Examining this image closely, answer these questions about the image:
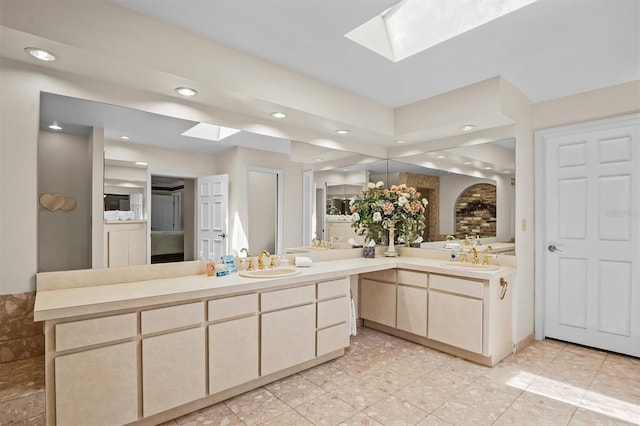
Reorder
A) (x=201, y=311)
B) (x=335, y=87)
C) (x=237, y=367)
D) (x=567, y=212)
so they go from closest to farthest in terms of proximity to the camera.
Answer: (x=201, y=311)
(x=237, y=367)
(x=335, y=87)
(x=567, y=212)

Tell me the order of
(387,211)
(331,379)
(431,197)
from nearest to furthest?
(331,379), (387,211), (431,197)

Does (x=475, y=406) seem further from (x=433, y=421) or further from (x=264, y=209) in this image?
(x=264, y=209)

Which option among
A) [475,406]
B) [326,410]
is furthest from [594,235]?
[326,410]

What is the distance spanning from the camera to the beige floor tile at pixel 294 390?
2.31m

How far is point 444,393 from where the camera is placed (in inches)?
94.3

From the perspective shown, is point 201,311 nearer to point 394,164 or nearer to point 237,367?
point 237,367

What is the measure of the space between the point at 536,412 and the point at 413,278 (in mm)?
1366

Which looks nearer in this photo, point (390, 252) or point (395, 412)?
point (395, 412)

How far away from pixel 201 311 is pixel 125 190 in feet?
3.30

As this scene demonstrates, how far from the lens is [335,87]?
3.03 m

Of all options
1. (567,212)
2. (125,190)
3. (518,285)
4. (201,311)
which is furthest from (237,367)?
(567,212)

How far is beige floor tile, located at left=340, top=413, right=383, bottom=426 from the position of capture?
2037 mm

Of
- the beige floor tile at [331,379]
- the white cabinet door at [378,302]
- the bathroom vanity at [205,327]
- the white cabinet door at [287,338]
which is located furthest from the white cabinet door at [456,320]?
the white cabinet door at [287,338]

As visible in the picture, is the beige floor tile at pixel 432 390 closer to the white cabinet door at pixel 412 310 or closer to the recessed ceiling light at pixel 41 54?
the white cabinet door at pixel 412 310
